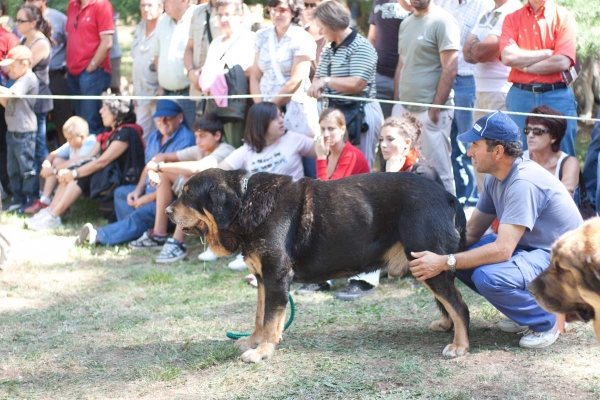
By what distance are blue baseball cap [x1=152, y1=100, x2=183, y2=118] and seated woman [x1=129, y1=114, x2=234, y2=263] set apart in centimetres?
50

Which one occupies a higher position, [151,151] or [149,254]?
[151,151]

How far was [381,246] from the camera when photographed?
5.52 metres

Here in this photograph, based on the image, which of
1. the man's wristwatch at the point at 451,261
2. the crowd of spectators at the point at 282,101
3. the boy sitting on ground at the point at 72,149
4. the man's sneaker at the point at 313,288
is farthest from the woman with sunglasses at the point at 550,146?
the boy sitting on ground at the point at 72,149

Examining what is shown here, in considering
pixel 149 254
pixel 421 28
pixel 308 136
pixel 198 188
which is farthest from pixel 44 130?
pixel 198 188

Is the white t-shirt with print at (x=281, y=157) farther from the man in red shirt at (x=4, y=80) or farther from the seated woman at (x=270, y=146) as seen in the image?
the man in red shirt at (x=4, y=80)

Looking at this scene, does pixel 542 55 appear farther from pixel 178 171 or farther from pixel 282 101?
pixel 178 171

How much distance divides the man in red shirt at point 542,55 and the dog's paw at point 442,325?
227 centimetres

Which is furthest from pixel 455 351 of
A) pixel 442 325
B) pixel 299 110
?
pixel 299 110

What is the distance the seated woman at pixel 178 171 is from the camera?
339 inches

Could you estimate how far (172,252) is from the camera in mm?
8609

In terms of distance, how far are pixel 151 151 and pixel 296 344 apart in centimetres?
461

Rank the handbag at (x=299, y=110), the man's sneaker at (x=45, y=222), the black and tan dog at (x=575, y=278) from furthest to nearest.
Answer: the man's sneaker at (x=45, y=222) → the handbag at (x=299, y=110) → the black and tan dog at (x=575, y=278)

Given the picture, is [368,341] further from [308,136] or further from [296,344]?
[308,136]

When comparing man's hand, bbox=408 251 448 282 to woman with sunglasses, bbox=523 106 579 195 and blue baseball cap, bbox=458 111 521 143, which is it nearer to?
blue baseball cap, bbox=458 111 521 143
